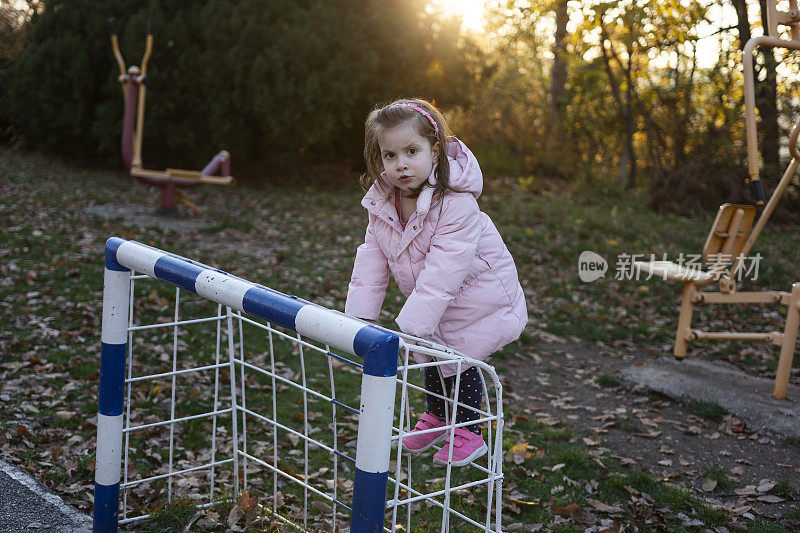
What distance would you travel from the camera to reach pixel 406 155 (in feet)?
8.83

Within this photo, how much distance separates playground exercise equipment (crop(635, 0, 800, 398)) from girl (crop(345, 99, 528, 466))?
2.15 m

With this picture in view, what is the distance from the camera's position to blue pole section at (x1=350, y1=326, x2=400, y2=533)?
6.21ft

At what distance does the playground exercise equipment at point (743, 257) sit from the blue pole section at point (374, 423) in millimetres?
3093

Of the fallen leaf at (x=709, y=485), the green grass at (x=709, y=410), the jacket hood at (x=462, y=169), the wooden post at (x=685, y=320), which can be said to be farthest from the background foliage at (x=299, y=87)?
the jacket hood at (x=462, y=169)

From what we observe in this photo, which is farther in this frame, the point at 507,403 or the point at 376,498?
the point at 507,403

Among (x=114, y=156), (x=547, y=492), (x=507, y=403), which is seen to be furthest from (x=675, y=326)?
(x=114, y=156)

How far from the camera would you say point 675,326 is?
7.33m

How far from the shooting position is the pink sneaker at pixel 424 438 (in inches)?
102

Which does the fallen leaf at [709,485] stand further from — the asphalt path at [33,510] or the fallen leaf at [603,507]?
the asphalt path at [33,510]

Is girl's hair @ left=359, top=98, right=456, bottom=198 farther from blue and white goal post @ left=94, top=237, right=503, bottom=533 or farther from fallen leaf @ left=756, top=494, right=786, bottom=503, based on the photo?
fallen leaf @ left=756, top=494, right=786, bottom=503

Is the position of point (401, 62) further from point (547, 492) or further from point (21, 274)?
point (547, 492)

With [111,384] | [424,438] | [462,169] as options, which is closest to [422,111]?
[462,169]

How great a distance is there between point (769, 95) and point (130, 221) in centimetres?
886

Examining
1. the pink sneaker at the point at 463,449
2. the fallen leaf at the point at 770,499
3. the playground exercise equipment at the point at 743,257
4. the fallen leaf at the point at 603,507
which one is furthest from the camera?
the playground exercise equipment at the point at 743,257
